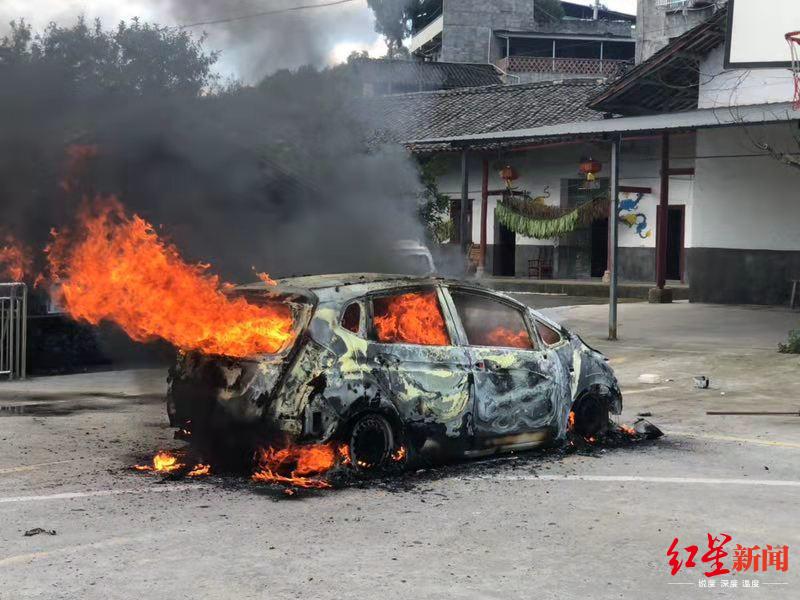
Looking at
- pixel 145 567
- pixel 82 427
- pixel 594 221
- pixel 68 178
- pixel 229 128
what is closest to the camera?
pixel 145 567

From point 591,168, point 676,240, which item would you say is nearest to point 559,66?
point 676,240

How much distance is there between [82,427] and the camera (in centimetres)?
916

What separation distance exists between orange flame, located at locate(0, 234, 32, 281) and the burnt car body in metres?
5.17

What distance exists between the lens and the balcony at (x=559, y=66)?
4969 centimetres

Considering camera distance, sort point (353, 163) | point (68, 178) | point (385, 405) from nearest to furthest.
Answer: point (385, 405) → point (68, 178) → point (353, 163)

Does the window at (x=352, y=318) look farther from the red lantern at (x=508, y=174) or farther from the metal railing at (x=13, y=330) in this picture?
the red lantern at (x=508, y=174)

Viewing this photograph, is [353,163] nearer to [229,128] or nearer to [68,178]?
[229,128]

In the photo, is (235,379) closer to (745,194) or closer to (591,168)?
(745,194)

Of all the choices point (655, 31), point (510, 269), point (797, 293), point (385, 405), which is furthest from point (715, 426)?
point (655, 31)

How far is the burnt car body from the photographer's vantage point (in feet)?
21.9

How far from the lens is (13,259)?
12250 millimetres

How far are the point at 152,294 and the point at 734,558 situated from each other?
4890mm

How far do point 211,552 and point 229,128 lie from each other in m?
7.50

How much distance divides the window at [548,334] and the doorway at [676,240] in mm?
22213
